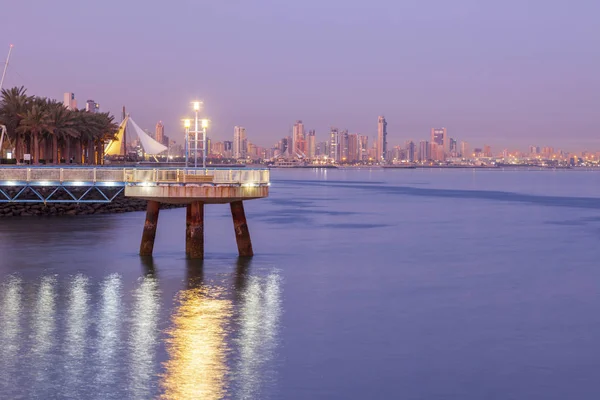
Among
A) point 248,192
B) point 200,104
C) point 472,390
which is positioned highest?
point 200,104

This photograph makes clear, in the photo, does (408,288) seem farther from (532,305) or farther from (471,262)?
(471,262)

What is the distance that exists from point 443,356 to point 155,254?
25.8 meters

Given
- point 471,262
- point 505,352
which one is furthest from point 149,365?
point 471,262

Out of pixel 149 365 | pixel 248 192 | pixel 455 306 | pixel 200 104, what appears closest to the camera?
pixel 149 365

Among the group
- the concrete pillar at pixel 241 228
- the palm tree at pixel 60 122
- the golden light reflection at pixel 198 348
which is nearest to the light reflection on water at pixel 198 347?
the golden light reflection at pixel 198 348

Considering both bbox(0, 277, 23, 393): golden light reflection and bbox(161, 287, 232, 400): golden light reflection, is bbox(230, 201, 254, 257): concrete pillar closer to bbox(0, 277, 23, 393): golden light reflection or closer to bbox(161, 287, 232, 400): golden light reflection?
bbox(161, 287, 232, 400): golden light reflection

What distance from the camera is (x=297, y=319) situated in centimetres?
3017

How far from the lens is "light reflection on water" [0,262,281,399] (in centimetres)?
2130

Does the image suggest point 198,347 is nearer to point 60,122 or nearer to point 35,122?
point 35,122

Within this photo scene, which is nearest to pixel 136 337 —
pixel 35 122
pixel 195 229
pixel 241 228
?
pixel 195 229

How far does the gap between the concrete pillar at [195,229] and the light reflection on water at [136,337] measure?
3.44m

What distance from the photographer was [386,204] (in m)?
113

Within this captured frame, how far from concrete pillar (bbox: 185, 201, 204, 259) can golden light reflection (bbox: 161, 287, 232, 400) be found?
6759 millimetres

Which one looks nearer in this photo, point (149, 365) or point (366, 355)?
point (149, 365)
